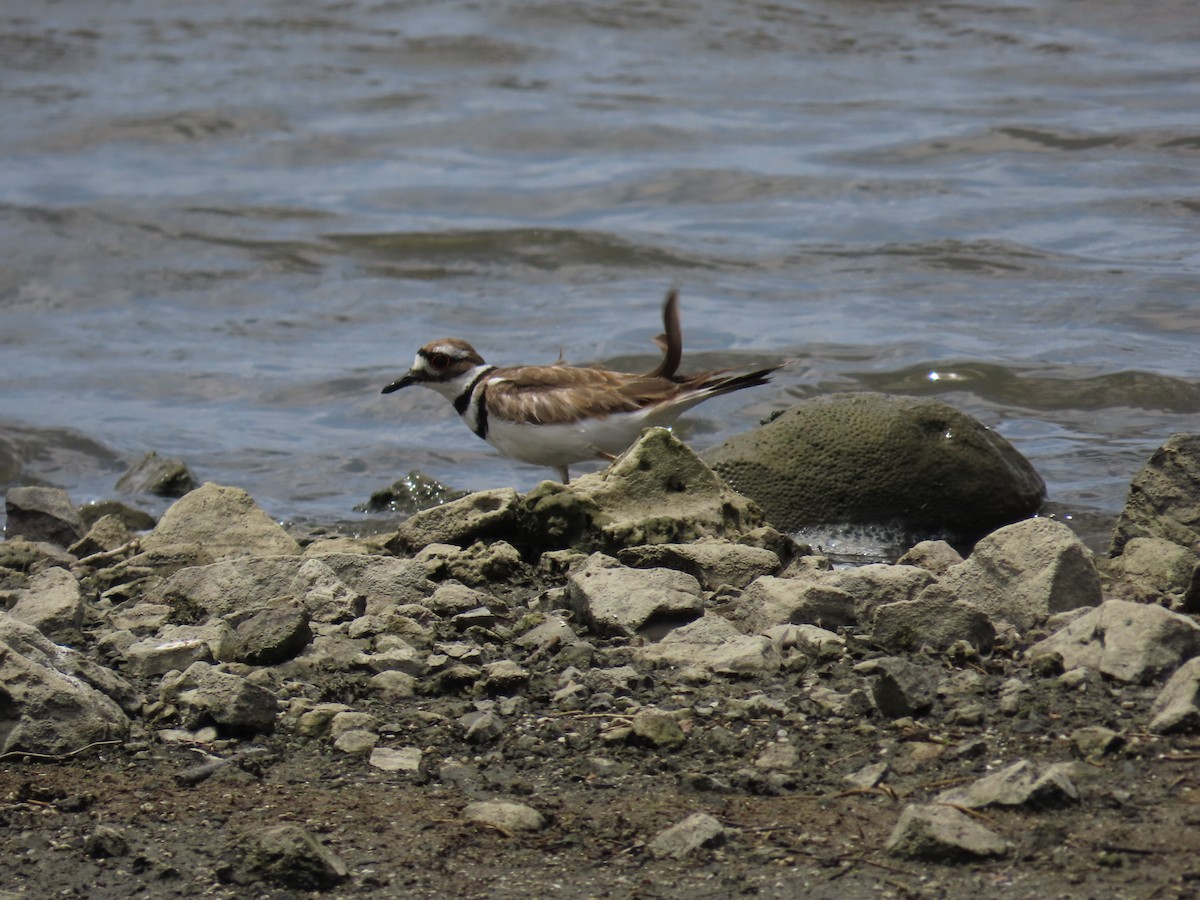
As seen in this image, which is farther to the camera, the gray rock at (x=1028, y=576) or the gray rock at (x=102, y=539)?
the gray rock at (x=102, y=539)

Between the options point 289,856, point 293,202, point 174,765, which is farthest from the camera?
point 293,202

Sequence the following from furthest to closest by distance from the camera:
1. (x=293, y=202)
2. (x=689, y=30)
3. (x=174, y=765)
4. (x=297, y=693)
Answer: (x=689, y=30) → (x=293, y=202) → (x=297, y=693) → (x=174, y=765)

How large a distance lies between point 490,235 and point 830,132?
Result: 4.15 m

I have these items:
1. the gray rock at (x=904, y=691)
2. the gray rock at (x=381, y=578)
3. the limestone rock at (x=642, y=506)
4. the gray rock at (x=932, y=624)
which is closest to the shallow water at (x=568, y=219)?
the limestone rock at (x=642, y=506)

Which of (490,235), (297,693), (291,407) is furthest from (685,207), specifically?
(297,693)

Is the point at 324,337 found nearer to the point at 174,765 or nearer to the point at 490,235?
the point at 490,235

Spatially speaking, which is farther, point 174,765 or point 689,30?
point 689,30

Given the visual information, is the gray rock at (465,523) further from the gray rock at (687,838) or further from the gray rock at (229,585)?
the gray rock at (687,838)

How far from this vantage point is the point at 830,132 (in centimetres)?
1644

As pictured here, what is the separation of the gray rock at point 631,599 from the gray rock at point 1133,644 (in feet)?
3.67

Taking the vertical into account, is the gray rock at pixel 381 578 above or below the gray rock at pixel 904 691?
below

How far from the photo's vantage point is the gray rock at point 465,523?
614 centimetres

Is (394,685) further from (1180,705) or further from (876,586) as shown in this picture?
(1180,705)

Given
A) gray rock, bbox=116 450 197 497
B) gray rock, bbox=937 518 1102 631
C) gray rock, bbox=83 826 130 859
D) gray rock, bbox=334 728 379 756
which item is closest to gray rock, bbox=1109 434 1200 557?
gray rock, bbox=937 518 1102 631
